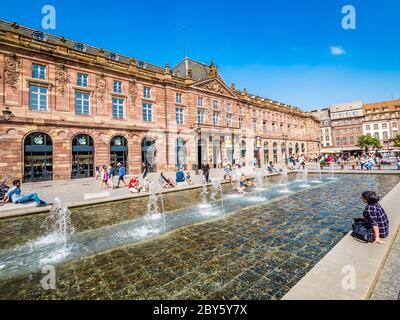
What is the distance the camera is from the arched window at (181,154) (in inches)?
1117

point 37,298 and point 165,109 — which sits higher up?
point 165,109

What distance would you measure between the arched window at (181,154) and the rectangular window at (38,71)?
16336 mm

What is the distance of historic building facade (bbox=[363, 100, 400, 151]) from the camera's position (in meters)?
62.1

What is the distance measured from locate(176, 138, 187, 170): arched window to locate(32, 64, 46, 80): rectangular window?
643 inches

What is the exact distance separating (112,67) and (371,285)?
2712 cm

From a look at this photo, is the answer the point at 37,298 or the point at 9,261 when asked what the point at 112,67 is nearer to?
the point at 9,261

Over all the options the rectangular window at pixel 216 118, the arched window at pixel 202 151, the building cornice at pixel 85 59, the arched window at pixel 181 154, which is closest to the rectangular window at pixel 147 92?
the building cornice at pixel 85 59

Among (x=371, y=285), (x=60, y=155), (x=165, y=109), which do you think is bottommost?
(x=371, y=285)

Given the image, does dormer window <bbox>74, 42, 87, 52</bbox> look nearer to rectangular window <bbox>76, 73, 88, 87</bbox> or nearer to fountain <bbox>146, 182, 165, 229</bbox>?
rectangular window <bbox>76, 73, 88, 87</bbox>

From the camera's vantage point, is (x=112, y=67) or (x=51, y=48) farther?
(x=112, y=67)

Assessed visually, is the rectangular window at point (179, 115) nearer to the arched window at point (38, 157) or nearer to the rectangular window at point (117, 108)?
the rectangular window at point (117, 108)

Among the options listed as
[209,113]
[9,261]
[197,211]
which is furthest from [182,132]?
[9,261]

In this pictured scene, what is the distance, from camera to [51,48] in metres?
19.6
